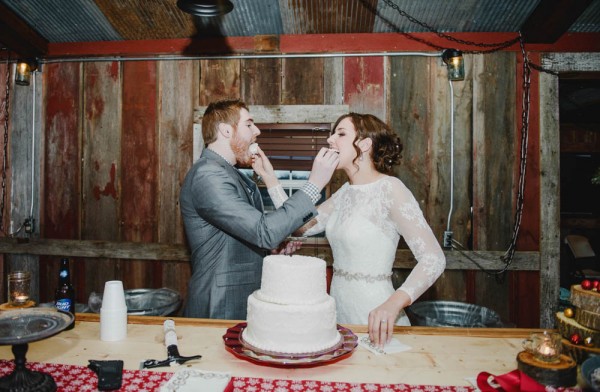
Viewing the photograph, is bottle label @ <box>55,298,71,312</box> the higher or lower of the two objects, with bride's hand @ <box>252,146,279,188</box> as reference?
lower

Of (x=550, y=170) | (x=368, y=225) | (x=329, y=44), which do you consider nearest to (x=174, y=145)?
(x=329, y=44)

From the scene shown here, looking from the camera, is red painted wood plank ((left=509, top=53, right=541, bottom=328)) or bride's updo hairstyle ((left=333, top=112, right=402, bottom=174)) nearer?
bride's updo hairstyle ((left=333, top=112, right=402, bottom=174))

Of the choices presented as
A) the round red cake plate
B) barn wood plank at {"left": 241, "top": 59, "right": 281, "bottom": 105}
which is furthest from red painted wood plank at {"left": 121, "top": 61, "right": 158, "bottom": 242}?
the round red cake plate

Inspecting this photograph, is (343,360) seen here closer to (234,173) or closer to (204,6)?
(234,173)

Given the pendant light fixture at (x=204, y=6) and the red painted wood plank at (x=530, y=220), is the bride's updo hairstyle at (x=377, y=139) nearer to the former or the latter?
the pendant light fixture at (x=204, y=6)

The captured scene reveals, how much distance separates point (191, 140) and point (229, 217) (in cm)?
241

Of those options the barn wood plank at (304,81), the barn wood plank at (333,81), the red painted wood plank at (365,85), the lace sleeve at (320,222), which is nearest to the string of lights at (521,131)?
the red painted wood plank at (365,85)

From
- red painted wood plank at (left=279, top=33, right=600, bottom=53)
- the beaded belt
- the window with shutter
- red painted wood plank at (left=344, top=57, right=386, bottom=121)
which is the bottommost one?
the beaded belt

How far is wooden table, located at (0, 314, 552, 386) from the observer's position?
1.51 metres

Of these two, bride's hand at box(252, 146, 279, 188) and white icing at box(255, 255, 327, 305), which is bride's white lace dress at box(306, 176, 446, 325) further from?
white icing at box(255, 255, 327, 305)

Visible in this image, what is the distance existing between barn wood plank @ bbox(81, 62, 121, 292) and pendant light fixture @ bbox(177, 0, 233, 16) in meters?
2.23

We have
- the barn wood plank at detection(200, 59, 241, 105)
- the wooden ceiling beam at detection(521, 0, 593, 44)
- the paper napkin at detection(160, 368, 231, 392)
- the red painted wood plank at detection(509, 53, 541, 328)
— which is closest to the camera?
the paper napkin at detection(160, 368, 231, 392)

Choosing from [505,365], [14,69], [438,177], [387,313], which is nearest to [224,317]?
[387,313]

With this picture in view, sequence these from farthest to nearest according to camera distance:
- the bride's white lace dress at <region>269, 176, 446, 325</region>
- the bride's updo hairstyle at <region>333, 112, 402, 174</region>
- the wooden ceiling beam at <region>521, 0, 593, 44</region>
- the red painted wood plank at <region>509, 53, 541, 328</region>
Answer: the red painted wood plank at <region>509, 53, 541, 328</region>, the wooden ceiling beam at <region>521, 0, 593, 44</region>, the bride's updo hairstyle at <region>333, 112, 402, 174</region>, the bride's white lace dress at <region>269, 176, 446, 325</region>
